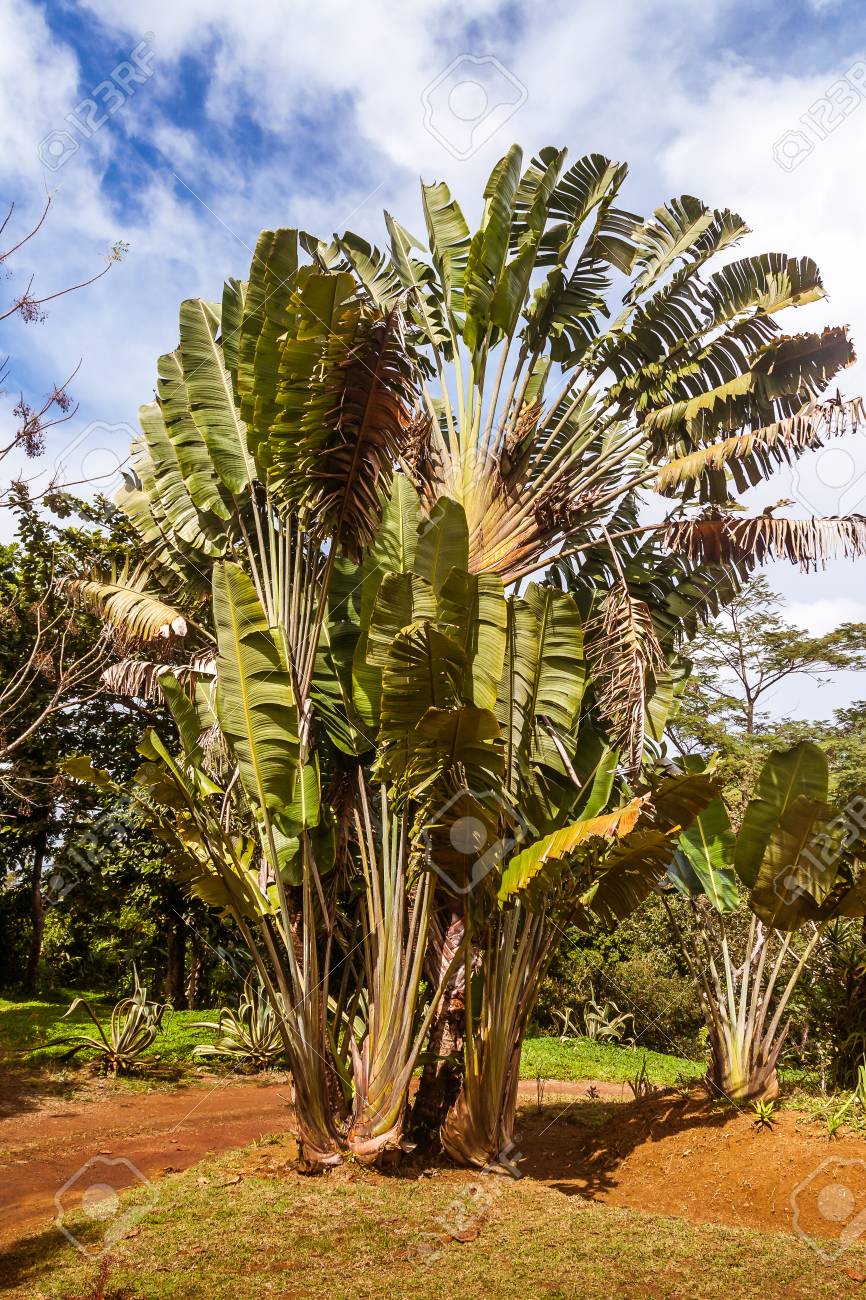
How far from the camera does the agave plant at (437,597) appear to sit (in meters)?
6.31

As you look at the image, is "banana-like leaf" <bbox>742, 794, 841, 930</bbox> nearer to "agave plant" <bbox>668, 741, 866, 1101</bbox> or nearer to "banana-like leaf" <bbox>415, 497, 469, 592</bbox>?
"agave plant" <bbox>668, 741, 866, 1101</bbox>

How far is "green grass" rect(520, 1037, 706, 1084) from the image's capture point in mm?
12484

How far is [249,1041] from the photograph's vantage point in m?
11.8

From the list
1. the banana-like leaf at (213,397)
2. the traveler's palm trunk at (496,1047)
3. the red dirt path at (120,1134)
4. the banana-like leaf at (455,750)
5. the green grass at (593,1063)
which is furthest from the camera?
the green grass at (593,1063)

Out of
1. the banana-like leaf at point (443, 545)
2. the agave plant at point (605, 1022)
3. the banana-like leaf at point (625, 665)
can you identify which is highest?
the banana-like leaf at point (443, 545)

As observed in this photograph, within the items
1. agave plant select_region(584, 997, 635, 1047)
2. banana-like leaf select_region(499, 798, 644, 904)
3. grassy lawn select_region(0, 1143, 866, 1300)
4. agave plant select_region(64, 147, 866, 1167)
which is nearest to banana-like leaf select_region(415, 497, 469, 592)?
agave plant select_region(64, 147, 866, 1167)

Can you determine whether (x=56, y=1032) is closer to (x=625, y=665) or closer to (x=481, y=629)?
(x=481, y=629)

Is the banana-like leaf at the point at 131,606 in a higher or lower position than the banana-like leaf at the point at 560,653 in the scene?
higher

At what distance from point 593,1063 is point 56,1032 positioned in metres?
7.71

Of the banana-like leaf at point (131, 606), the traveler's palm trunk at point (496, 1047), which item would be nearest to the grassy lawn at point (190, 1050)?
the traveler's palm trunk at point (496, 1047)

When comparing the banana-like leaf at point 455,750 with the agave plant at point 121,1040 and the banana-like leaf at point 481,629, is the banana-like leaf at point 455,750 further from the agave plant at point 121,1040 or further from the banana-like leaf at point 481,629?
the agave plant at point 121,1040

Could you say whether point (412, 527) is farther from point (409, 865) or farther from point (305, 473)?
point (409, 865)

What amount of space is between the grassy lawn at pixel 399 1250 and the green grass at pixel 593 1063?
6.30 m

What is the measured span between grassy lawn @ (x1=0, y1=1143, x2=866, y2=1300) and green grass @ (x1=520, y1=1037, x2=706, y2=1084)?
630 centimetres
